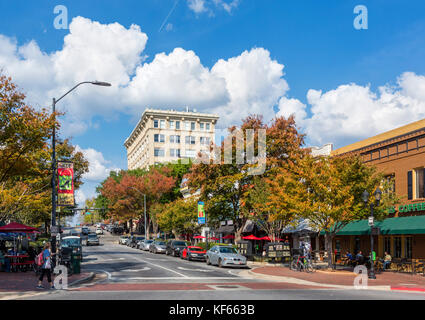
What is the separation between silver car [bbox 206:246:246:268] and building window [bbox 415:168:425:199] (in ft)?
40.2

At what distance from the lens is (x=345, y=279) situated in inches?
911

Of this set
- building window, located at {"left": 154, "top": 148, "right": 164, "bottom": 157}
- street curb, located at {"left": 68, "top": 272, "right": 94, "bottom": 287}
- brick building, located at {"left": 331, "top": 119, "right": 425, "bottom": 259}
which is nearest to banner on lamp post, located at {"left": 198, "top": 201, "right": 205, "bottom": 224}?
brick building, located at {"left": 331, "top": 119, "right": 425, "bottom": 259}

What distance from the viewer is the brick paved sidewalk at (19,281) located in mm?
17675

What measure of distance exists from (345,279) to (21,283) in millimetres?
16068

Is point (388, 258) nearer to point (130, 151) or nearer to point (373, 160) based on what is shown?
point (373, 160)

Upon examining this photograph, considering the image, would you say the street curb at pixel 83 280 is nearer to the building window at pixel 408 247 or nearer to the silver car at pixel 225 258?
the silver car at pixel 225 258

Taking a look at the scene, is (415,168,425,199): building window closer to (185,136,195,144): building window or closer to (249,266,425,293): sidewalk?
(249,266,425,293): sidewalk

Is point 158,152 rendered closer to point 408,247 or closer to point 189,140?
point 189,140

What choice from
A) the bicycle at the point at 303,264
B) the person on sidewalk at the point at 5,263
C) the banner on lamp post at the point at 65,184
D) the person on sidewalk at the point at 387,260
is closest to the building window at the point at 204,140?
the bicycle at the point at 303,264

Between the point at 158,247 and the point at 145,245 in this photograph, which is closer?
the point at 158,247

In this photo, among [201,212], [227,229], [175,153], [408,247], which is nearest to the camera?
[408,247]

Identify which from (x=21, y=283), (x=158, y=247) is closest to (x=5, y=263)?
(x=21, y=283)

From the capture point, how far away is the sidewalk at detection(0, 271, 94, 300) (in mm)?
16436
